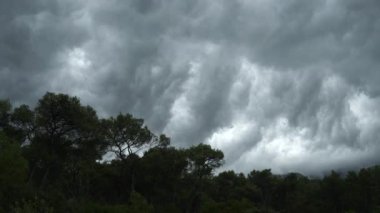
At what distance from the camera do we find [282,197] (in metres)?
135

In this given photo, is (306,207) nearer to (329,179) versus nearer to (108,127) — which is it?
(329,179)

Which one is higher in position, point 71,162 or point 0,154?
point 71,162

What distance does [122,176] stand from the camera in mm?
90562

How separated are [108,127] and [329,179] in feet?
209

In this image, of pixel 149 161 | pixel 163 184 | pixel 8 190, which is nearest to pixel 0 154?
pixel 8 190

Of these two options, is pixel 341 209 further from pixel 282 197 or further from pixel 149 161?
pixel 149 161

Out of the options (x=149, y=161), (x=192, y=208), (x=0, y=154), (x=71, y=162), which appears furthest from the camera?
(x=192, y=208)

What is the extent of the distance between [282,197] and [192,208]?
48.0 meters

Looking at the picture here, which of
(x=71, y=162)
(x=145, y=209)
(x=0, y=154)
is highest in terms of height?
(x=71, y=162)

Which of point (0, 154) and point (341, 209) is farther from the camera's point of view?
point (341, 209)

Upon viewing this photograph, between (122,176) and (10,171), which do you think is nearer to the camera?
(10,171)

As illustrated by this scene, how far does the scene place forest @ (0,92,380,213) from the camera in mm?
60312

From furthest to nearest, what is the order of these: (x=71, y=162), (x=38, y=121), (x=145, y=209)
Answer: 1. (x=71, y=162)
2. (x=38, y=121)
3. (x=145, y=209)

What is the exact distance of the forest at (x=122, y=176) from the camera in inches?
2375
